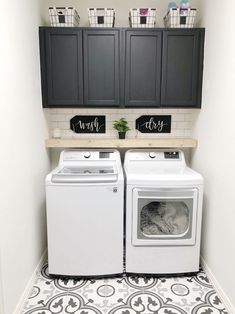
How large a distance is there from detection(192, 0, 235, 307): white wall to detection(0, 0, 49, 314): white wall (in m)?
1.54

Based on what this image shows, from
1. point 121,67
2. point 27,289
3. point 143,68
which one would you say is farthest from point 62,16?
point 27,289

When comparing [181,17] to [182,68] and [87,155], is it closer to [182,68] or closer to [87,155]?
[182,68]

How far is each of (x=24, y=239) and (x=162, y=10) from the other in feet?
8.23

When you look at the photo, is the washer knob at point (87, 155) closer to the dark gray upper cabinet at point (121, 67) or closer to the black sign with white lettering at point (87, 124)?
the black sign with white lettering at point (87, 124)

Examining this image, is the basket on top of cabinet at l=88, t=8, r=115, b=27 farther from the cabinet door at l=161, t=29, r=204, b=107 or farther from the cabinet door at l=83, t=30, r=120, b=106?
the cabinet door at l=161, t=29, r=204, b=107

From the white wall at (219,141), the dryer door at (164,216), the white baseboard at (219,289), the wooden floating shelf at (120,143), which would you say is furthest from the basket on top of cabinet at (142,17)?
the white baseboard at (219,289)

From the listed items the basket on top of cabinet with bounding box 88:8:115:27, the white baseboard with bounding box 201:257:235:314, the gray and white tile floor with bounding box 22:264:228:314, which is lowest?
the gray and white tile floor with bounding box 22:264:228:314

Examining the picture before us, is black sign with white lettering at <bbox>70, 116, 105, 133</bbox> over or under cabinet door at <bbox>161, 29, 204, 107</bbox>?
under

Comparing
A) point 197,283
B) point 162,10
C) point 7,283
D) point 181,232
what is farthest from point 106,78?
point 197,283

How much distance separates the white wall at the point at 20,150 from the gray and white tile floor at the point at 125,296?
20cm

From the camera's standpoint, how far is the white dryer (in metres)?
2.20

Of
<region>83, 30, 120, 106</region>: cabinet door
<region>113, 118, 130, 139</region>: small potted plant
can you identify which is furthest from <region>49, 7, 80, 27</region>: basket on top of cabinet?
<region>113, 118, 130, 139</region>: small potted plant

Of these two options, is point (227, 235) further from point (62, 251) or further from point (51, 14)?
point (51, 14)

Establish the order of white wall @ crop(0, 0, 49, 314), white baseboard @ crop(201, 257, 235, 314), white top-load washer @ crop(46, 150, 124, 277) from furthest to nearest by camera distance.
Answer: white top-load washer @ crop(46, 150, 124, 277) < white baseboard @ crop(201, 257, 235, 314) < white wall @ crop(0, 0, 49, 314)
